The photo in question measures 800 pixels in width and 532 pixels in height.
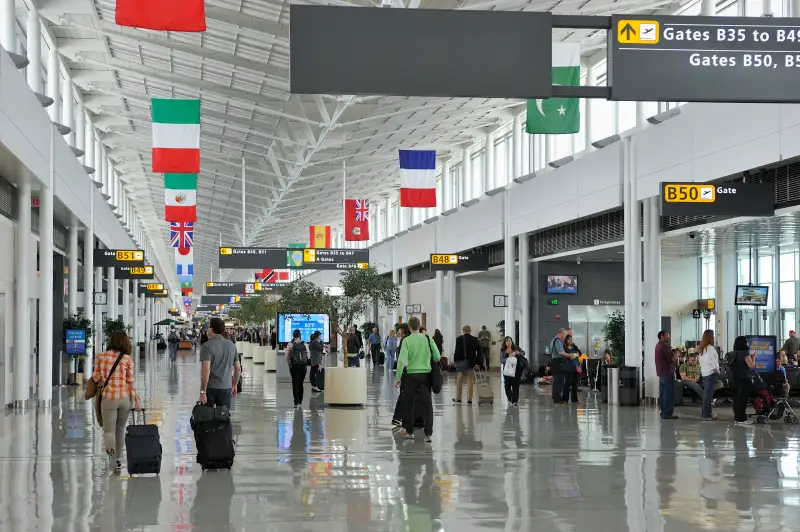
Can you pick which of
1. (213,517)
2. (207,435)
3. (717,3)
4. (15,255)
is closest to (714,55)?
(213,517)

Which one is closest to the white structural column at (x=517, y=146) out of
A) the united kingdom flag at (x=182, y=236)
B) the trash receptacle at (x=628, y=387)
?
the trash receptacle at (x=628, y=387)

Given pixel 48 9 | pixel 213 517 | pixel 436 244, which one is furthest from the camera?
pixel 436 244

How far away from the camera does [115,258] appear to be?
1241 inches

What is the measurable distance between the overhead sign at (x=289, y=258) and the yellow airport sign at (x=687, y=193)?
19880 mm

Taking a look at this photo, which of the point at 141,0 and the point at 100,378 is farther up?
the point at 141,0

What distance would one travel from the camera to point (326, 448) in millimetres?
12938

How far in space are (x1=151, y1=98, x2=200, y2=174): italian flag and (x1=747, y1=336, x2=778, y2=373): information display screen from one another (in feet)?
38.6

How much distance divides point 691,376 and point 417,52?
14.0m

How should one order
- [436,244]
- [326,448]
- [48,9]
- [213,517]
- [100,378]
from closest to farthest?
[213,517] < [100,378] < [326,448] < [48,9] < [436,244]

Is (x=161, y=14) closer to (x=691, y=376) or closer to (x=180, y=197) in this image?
(x=691, y=376)

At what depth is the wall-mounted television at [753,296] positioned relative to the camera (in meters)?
26.0

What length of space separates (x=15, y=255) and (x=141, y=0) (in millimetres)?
10844

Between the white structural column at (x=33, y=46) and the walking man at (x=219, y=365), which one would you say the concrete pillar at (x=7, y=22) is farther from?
the walking man at (x=219, y=365)

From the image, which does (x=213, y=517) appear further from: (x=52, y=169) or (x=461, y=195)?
(x=461, y=195)
